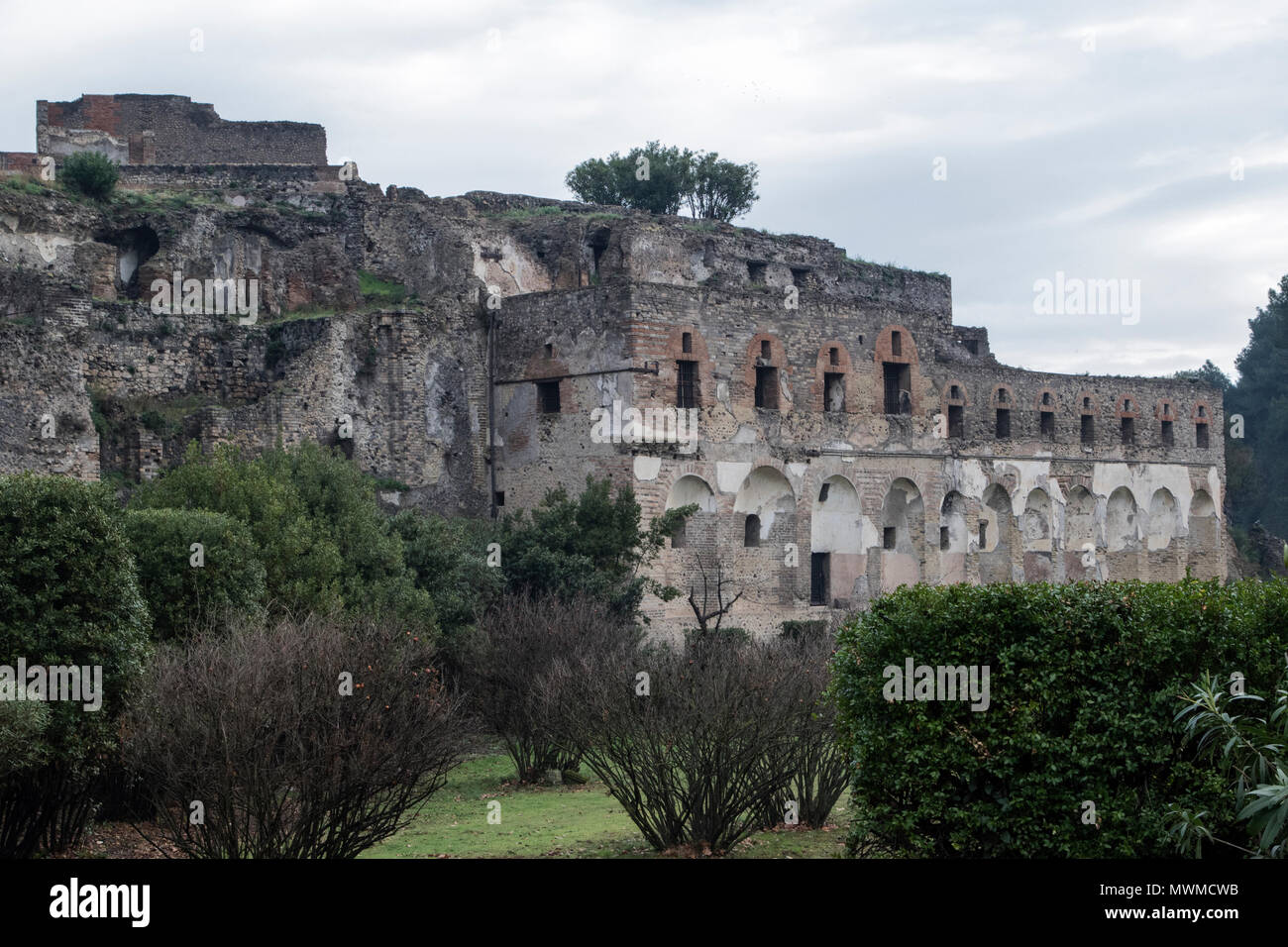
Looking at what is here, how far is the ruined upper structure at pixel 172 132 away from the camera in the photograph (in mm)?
43000

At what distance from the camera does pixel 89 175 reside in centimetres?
3456

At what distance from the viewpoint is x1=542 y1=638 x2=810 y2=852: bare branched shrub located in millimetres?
17203

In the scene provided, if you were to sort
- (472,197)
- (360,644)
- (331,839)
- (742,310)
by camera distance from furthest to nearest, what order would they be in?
1. (472,197)
2. (742,310)
3. (360,644)
4. (331,839)

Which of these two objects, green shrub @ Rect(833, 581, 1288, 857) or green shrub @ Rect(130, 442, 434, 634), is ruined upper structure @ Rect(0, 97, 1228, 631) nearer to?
green shrub @ Rect(130, 442, 434, 634)

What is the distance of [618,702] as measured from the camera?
18781 millimetres

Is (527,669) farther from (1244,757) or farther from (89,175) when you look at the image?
(89,175)

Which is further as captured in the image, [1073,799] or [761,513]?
[761,513]

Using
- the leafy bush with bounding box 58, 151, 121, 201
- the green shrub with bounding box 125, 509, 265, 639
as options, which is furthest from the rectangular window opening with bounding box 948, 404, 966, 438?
the green shrub with bounding box 125, 509, 265, 639

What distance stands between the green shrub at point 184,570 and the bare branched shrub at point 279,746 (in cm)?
342

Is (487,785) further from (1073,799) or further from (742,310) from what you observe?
(742,310)

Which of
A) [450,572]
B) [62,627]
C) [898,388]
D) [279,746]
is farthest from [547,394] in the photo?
[279,746]

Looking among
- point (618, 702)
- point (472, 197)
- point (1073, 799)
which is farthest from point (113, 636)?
point (472, 197)

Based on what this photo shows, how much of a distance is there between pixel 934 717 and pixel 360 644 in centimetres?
618

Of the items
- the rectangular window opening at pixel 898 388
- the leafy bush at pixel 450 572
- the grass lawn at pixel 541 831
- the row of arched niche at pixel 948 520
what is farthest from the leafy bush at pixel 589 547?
the rectangular window opening at pixel 898 388
